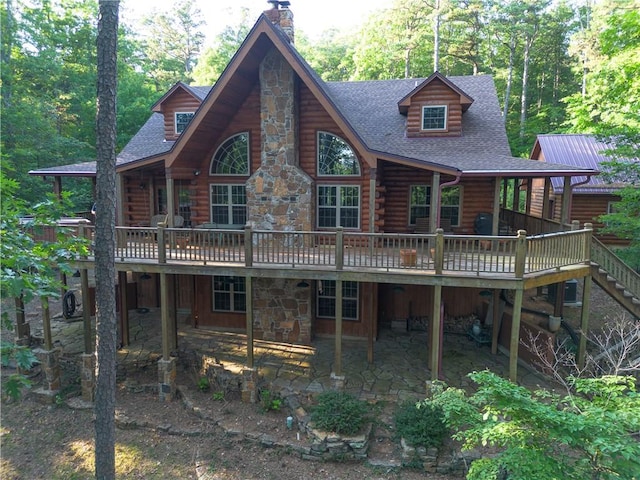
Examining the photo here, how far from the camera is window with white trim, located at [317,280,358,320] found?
13820 mm

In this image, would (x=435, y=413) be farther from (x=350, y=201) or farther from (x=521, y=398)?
(x=350, y=201)

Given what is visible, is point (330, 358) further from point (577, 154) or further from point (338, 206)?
point (577, 154)

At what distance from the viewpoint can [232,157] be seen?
13.9 meters

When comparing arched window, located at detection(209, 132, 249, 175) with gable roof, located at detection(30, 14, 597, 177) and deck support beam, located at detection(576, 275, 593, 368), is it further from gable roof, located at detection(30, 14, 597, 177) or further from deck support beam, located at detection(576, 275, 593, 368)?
deck support beam, located at detection(576, 275, 593, 368)

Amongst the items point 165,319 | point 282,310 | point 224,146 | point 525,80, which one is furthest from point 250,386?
point 525,80

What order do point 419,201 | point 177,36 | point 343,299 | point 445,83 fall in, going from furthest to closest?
point 177,36, point 445,83, point 419,201, point 343,299

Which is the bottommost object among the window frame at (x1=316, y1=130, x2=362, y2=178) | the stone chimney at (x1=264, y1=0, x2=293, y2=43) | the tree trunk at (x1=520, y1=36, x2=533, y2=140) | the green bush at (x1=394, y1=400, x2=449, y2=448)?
the green bush at (x1=394, y1=400, x2=449, y2=448)

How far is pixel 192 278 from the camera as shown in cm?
1445

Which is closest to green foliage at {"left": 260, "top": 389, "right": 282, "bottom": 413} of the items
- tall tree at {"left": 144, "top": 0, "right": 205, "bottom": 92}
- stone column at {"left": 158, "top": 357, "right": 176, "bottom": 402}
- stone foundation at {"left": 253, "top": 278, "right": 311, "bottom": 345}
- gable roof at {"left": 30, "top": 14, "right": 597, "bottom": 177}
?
stone column at {"left": 158, "top": 357, "right": 176, "bottom": 402}

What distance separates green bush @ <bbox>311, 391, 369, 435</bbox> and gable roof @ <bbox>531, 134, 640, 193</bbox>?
686 inches

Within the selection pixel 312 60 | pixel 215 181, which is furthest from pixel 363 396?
pixel 312 60

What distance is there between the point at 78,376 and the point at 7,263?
8196 millimetres

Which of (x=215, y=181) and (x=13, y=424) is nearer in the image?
(x=13, y=424)

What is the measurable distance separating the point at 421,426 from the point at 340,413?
5.79 feet
